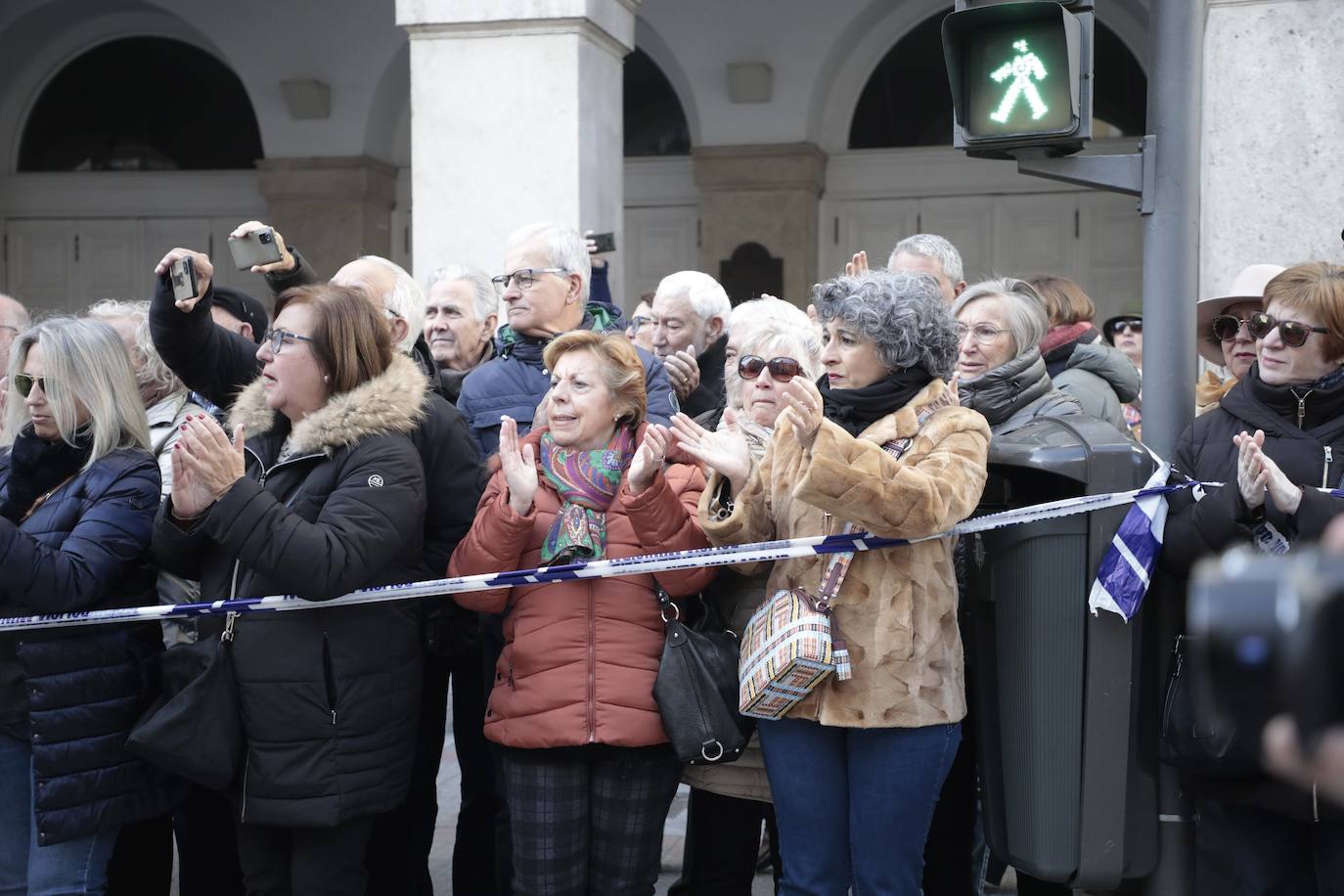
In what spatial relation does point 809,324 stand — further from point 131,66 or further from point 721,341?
point 131,66

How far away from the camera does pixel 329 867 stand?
377 cm

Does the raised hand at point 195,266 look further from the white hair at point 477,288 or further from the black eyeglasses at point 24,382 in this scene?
the white hair at point 477,288

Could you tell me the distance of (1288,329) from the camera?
11.9ft

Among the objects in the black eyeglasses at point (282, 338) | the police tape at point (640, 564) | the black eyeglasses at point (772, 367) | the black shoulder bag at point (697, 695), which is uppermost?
the black eyeglasses at point (282, 338)

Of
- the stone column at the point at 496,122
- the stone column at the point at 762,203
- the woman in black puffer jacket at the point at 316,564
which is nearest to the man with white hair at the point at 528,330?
the woman in black puffer jacket at the point at 316,564

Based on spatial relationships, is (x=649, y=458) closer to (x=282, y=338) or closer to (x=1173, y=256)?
(x=282, y=338)

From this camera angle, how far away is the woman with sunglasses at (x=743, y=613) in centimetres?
393

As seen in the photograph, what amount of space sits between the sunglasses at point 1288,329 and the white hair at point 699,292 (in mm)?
2104

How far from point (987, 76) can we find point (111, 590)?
2755 mm

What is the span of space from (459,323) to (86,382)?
4.82ft

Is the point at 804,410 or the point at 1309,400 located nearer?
the point at 804,410

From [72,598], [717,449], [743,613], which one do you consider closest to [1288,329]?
[717,449]

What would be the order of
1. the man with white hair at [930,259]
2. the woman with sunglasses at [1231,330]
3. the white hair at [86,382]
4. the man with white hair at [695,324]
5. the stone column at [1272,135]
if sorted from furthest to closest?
the stone column at [1272,135] < the man with white hair at [695,324] < the man with white hair at [930,259] < the woman with sunglasses at [1231,330] < the white hair at [86,382]

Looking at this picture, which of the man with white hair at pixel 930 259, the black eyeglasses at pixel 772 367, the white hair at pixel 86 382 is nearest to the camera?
the black eyeglasses at pixel 772 367
